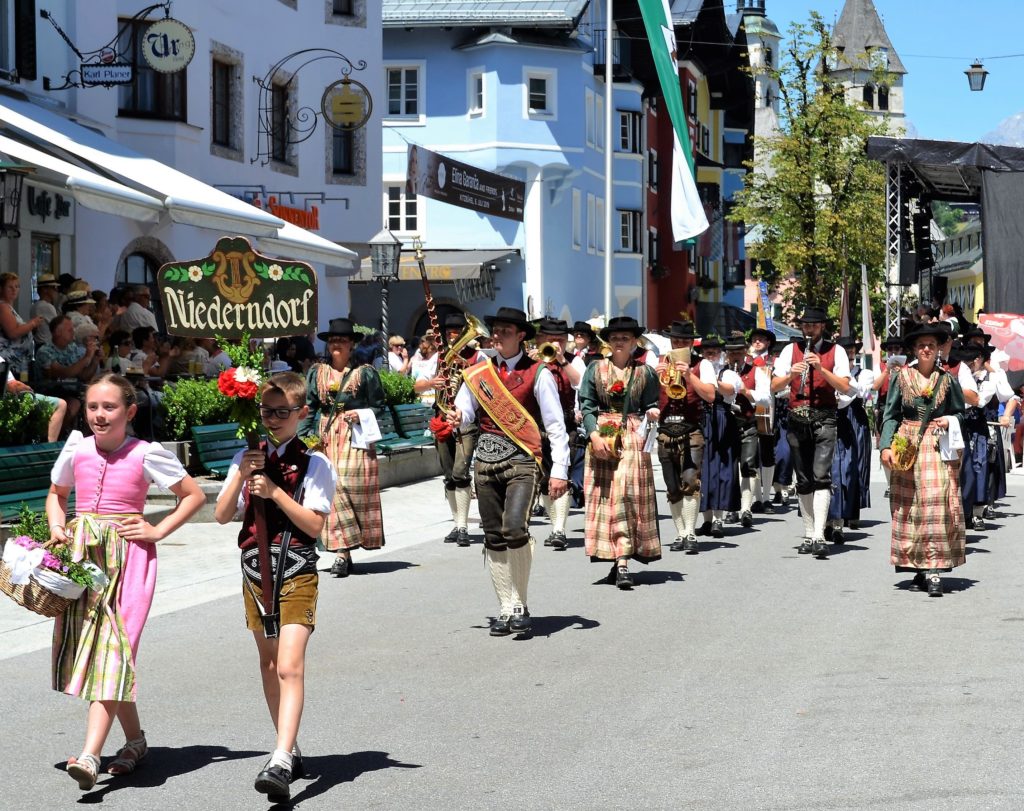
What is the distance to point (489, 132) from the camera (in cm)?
4500

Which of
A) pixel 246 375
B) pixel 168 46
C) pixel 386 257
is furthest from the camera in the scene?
pixel 386 257

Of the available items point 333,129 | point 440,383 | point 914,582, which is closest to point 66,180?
point 440,383

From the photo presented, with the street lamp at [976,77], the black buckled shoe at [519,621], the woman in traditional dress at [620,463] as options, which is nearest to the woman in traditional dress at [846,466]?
the woman in traditional dress at [620,463]

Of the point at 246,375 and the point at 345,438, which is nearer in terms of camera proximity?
the point at 246,375

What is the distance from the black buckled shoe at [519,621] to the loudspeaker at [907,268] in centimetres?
1657

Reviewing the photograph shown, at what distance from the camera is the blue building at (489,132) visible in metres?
44.8

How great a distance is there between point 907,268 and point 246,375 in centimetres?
2067

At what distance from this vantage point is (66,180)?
16.0m

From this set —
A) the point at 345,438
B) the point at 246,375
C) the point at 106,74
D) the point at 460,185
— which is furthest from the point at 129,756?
the point at 460,185

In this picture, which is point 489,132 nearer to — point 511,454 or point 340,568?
point 340,568

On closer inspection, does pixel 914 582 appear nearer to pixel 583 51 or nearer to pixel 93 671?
pixel 93 671

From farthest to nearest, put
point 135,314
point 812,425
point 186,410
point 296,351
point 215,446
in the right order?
1. point 296,351
2. point 135,314
3. point 215,446
4. point 186,410
5. point 812,425

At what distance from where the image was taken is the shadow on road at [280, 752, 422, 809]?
619 cm

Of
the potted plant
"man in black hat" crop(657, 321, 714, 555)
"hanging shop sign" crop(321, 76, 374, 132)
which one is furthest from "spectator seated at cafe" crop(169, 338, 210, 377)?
"hanging shop sign" crop(321, 76, 374, 132)
